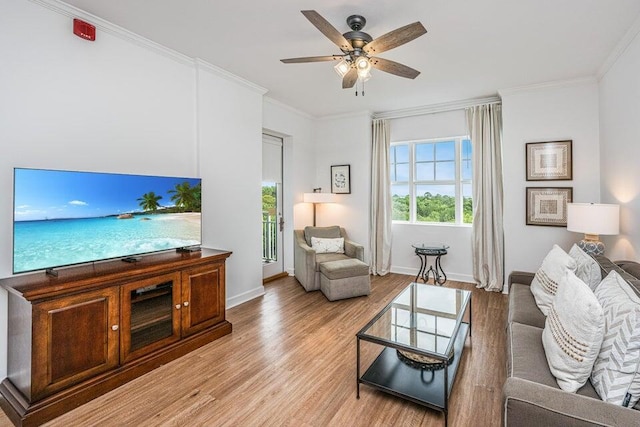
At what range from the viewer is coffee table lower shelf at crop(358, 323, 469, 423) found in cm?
196

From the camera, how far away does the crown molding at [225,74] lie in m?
3.37

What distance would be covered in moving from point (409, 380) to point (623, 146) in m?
3.07

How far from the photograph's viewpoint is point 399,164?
5375 mm

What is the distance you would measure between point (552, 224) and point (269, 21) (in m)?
4.07

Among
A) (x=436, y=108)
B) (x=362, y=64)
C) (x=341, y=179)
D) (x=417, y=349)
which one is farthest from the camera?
(x=341, y=179)

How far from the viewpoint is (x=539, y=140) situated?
407 cm

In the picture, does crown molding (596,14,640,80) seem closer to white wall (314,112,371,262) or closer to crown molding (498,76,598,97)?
crown molding (498,76,598,97)

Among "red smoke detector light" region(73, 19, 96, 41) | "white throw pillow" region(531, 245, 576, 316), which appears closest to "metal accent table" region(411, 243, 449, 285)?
"white throw pillow" region(531, 245, 576, 316)

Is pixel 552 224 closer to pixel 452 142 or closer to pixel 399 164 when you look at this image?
pixel 452 142

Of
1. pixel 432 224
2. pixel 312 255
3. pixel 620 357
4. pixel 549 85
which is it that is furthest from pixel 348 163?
pixel 620 357

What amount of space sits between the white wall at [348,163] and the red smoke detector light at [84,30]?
3660 millimetres

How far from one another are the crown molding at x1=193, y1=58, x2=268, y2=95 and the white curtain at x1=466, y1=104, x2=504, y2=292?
306 cm

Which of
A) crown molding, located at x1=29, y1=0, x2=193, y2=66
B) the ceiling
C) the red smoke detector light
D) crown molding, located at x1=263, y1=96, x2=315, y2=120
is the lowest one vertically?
the red smoke detector light

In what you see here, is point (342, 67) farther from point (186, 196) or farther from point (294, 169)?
point (294, 169)
